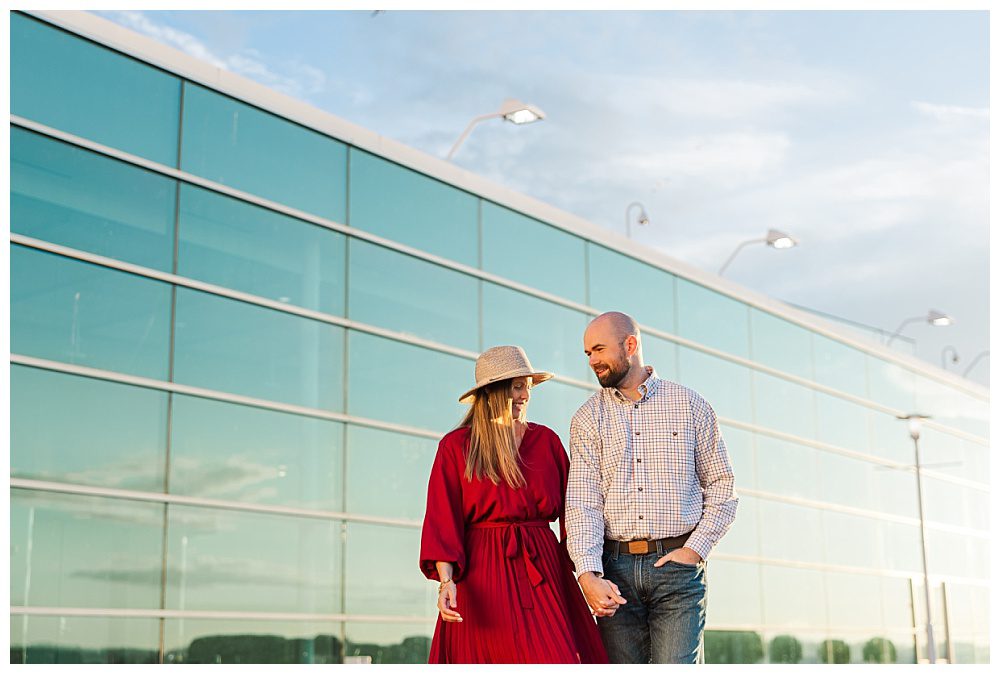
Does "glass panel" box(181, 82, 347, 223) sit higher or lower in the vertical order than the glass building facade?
higher

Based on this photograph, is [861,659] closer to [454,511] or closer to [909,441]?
[909,441]

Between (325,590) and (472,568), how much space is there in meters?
7.77

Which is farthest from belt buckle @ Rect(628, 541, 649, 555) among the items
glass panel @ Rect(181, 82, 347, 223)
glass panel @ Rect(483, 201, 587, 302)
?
glass panel @ Rect(483, 201, 587, 302)

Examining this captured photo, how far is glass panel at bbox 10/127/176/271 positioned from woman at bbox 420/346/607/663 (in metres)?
6.78

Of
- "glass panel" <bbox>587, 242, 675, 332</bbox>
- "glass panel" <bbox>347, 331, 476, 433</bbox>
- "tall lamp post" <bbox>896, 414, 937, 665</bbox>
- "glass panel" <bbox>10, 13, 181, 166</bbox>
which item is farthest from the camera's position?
"tall lamp post" <bbox>896, 414, 937, 665</bbox>

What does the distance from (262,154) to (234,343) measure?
2092 millimetres

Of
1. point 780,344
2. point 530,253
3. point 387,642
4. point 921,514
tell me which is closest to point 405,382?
point 387,642

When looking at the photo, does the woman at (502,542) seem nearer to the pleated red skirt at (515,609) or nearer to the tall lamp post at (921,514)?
the pleated red skirt at (515,609)

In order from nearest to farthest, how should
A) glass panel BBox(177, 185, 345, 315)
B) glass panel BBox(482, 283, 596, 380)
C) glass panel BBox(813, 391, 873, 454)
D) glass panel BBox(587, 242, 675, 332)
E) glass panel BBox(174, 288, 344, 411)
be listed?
glass panel BBox(174, 288, 344, 411)
glass panel BBox(177, 185, 345, 315)
glass panel BBox(482, 283, 596, 380)
glass panel BBox(587, 242, 675, 332)
glass panel BBox(813, 391, 873, 454)

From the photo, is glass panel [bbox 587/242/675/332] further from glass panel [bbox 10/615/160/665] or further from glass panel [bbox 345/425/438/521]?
glass panel [bbox 10/615/160/665]

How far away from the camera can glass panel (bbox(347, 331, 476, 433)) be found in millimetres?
14414

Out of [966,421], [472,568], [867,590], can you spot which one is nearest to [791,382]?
[867,590]

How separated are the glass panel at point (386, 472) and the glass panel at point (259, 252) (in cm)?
143

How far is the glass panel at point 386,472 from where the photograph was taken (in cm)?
A: 1414
